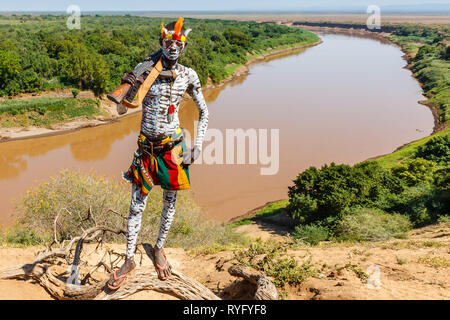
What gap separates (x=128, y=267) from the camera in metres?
4.12

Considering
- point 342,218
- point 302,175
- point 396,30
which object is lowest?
point 342,218

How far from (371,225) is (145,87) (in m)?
11.8

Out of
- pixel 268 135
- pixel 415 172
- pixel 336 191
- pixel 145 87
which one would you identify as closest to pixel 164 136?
pixel 145 87

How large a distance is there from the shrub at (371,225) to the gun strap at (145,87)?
10.5 meters

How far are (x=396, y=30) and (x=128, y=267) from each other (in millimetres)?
133192

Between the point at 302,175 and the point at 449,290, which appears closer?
the point at 449,290

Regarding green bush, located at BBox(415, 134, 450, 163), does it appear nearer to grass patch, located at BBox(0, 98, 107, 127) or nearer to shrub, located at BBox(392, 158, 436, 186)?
shrub, located at BBox(392, 158, 436, 186)

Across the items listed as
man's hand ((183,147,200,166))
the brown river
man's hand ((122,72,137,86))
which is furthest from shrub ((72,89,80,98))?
man's hand ((122,72,137,86))

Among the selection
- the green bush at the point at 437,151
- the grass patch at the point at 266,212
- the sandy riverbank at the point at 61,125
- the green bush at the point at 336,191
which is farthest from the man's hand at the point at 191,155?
the sandy riverbank at the point at 61,125

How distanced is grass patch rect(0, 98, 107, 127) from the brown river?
8.03 feet

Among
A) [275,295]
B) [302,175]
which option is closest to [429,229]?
[302,175]

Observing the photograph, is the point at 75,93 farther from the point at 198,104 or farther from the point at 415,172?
the point at 198,104

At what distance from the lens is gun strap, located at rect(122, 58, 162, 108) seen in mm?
3196

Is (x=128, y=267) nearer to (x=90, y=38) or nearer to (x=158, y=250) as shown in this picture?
(x=158, y=250)
